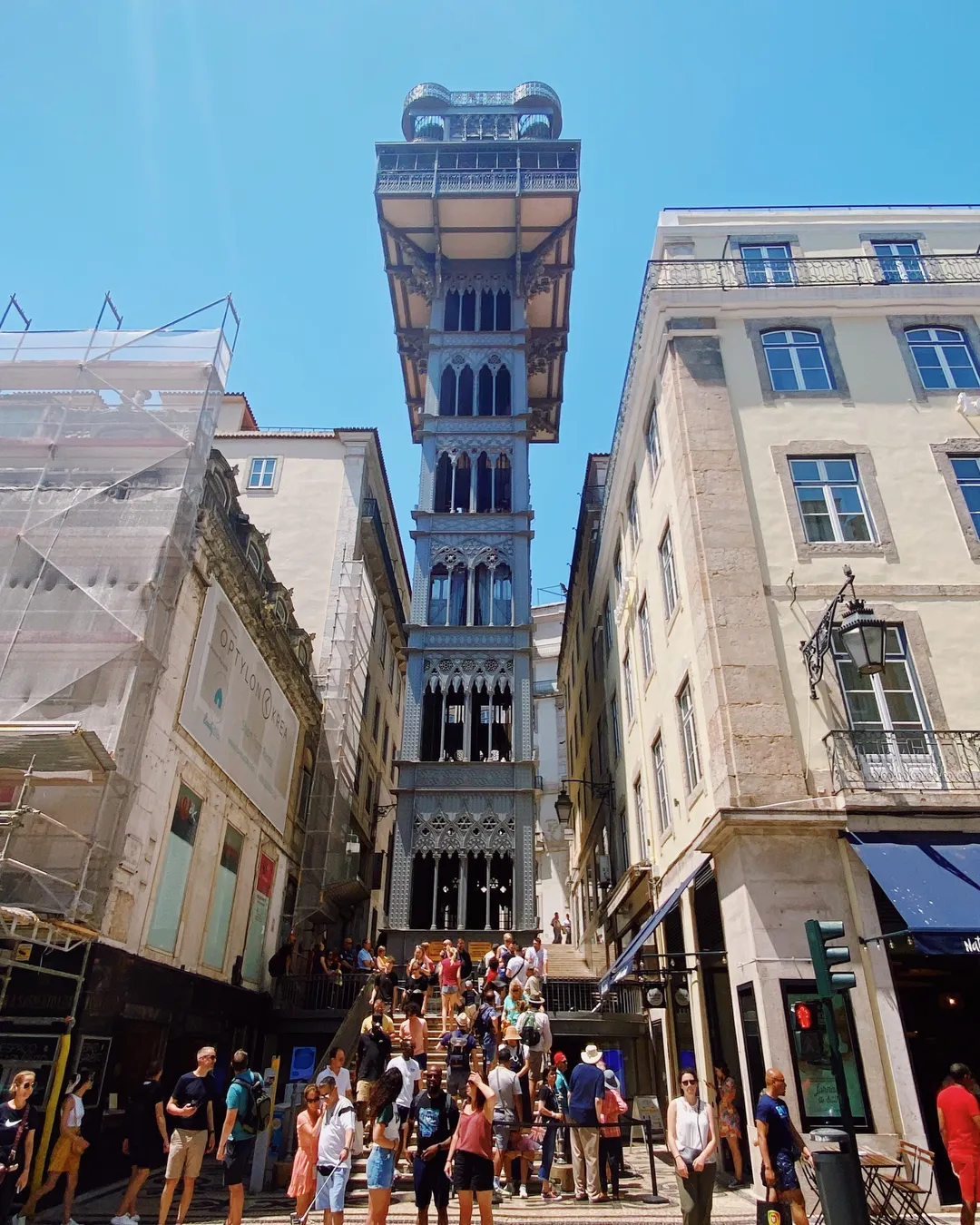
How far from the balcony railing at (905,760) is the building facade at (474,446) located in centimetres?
1456

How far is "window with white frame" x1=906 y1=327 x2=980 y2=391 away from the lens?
15.3 meters

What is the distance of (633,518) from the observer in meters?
20.1

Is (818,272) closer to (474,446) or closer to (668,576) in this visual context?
(668,576)

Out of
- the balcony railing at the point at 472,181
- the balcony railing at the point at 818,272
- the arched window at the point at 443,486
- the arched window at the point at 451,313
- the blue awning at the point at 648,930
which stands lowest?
the blue awning at the point at 648,930

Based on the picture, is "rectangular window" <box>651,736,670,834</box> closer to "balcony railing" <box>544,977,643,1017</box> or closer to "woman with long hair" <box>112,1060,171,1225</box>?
"balcony railing" <box>544,977,643,1017</box>

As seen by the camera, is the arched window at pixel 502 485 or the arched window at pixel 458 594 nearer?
the arched window at pixel 458 594

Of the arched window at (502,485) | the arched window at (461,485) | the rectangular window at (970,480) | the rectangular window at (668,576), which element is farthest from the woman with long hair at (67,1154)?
the arched window at (502,485)

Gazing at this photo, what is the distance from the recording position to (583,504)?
30.0 m

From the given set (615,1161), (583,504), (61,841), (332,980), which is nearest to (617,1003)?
(332,980)

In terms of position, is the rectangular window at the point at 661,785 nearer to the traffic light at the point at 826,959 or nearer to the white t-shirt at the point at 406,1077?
the traffic light at the point at 826,959

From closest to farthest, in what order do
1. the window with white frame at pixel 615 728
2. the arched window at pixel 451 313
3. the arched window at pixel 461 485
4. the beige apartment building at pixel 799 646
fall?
the beige apartment building at pixel 799 646 → the window with white frame at pixel 615 728 → the arched window at pixel 461 485 → the arched window at pixel 451 313

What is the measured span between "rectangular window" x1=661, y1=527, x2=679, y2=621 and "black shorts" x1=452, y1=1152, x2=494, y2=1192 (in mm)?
10000

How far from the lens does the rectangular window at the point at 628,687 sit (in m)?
19.8

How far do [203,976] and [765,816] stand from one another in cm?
1142
